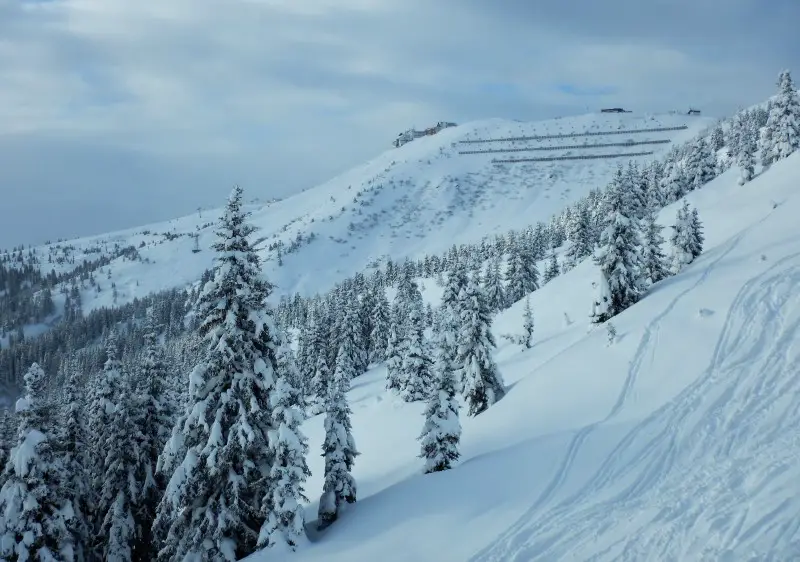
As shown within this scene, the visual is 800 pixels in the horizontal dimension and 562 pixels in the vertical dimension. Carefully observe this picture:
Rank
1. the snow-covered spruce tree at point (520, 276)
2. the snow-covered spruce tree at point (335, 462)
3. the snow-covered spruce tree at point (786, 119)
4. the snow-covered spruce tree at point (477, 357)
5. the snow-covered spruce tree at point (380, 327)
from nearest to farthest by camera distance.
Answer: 1. the snow-covered spruce tree at point (335, 462)
2. the snow-covered spruce tree at point (477, 357)
3. the snow-covered spruce tree at point (786, 119)
4. the snow-covered spruce tree at point (380, 327)
5. the snow-covered spruce tree at point (520, 276)

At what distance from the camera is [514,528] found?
14078mm

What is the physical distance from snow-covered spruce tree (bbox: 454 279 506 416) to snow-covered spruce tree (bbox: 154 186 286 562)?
2095 centimetres

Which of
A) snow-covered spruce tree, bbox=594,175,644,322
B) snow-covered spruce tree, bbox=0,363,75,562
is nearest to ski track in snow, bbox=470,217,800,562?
snow-covered spruce tree, bbox=594,175,644,322

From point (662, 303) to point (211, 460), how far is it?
26.3 m

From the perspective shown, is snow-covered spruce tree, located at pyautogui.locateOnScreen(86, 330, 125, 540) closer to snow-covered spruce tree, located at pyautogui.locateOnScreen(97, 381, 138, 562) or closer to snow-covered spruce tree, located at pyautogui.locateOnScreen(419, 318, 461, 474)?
snow-covered spruce tree, located at pyautogui.locateOnScreen(97, 381, 138, 562)

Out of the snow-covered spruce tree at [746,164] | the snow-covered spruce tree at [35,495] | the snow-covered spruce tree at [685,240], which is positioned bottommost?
the snow-covered spruce tree at [35,495]

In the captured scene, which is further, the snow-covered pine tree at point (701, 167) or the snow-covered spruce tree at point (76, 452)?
the snow-covered pine tree at point (701, 167)

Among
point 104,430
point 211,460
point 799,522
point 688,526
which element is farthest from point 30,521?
point 799,522

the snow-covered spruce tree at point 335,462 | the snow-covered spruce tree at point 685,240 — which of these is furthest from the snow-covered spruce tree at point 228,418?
the snow-covered spruce tree at point 685,240

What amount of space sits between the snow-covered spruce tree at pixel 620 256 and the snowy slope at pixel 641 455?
2.30 metres

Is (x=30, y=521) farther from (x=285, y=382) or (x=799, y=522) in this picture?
(x=799, y=522)

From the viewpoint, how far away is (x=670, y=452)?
642 inches

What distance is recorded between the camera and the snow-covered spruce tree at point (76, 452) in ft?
74.4

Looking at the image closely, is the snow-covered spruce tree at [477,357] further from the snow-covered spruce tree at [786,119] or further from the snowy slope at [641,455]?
the snow-covered spruce tree at [786,119]
